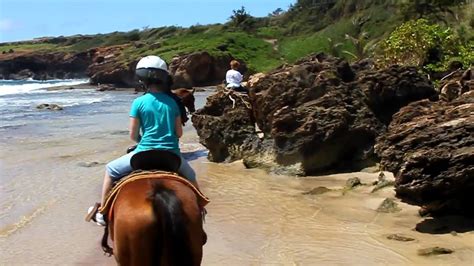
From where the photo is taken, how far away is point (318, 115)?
512 inches

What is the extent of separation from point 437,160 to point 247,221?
300cm

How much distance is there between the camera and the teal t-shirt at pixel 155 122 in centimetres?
573

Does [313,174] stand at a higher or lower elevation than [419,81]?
lower

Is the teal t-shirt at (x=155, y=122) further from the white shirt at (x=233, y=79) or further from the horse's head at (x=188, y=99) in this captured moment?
the horse's head at (x=188, y=99)

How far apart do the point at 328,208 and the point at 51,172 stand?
7.36 metres

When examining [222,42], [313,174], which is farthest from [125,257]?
[222,42]

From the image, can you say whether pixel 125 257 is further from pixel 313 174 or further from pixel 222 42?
pixel 222 42

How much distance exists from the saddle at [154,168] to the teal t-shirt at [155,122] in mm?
154

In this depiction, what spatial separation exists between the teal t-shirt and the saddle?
6.1 inches

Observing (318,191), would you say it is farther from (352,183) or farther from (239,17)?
(239,17)

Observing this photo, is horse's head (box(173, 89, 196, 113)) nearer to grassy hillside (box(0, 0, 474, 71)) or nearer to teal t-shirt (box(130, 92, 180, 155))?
teal t-shirt (box(130, 92, 180, 155))

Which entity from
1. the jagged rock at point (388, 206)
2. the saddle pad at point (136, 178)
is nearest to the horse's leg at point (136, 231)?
the saddle pad at point (136, 178)

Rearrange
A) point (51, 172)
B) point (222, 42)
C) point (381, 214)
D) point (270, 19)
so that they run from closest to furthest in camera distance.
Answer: point (381, 214) → point (51, 172) → point (222, 42) → point (270, 19)

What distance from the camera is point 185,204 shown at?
4738mm
